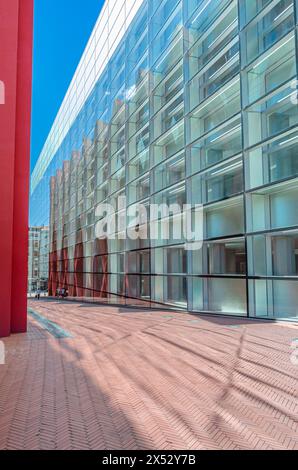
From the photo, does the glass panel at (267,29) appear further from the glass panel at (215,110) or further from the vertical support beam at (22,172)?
the vertical support beam at (22,172)

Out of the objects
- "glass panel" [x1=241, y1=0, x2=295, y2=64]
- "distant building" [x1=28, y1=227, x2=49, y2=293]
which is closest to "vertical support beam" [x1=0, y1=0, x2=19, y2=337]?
"glass panel" [x1=241, y1=0, x2=295, y2=64]

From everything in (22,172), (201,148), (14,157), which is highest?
(201,148)

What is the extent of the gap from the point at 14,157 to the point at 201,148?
30.6 feet

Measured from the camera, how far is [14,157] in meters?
10.9

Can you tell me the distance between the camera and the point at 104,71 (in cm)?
3002

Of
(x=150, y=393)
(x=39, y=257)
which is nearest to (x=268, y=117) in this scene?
(x=150, y=393)

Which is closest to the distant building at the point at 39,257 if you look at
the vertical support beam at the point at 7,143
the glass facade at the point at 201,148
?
the glass facade at the point at 201,148

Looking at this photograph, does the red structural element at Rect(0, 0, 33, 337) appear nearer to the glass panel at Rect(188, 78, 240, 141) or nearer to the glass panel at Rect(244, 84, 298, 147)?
the glass panel at Rect(244, 84, 298, 147)

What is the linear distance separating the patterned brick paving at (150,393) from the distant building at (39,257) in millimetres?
44191

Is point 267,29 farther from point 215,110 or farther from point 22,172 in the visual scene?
point 22,172
